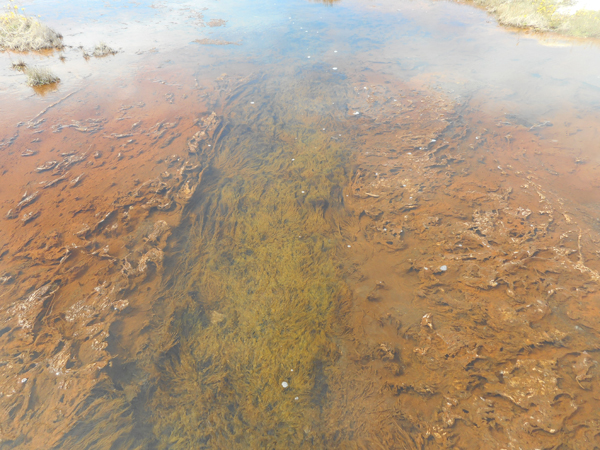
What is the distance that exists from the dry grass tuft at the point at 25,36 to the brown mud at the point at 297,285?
5.52 m

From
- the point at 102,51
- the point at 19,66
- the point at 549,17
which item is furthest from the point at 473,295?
the point at 19,66

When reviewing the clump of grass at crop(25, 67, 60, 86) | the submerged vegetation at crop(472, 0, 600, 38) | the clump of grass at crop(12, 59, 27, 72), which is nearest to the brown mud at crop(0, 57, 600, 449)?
the clump of grass at crop(25, 67, 60, 86)

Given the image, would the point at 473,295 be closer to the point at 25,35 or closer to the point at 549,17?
the point at 549,17

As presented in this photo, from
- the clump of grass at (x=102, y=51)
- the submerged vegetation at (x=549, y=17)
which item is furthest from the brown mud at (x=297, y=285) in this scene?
the submerged vegetation at (x=549, y=17)

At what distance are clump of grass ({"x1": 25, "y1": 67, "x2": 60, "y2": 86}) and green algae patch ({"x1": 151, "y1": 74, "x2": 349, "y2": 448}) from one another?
6556 millimetres

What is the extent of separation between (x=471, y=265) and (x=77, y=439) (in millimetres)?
5415

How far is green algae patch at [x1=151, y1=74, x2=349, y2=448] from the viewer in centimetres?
292

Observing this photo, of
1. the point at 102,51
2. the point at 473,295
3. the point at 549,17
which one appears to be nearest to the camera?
the point at 473,295

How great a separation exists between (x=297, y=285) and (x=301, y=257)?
515mm

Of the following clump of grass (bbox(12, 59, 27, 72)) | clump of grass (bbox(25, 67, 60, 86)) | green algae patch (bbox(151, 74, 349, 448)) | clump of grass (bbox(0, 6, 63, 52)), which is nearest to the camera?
green algae patch (bbox(151, 74, 349, 448))

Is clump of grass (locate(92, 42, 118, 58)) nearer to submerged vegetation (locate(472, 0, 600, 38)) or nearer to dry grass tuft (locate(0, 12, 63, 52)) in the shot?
dry grass tuft (locate(0, 12, 63, 52))

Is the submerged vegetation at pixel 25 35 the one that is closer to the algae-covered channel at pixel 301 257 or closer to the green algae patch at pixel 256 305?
the algae-covered channel at pixel 301 257

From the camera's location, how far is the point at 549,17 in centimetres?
1044

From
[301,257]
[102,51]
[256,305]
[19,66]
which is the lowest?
[256,305]
